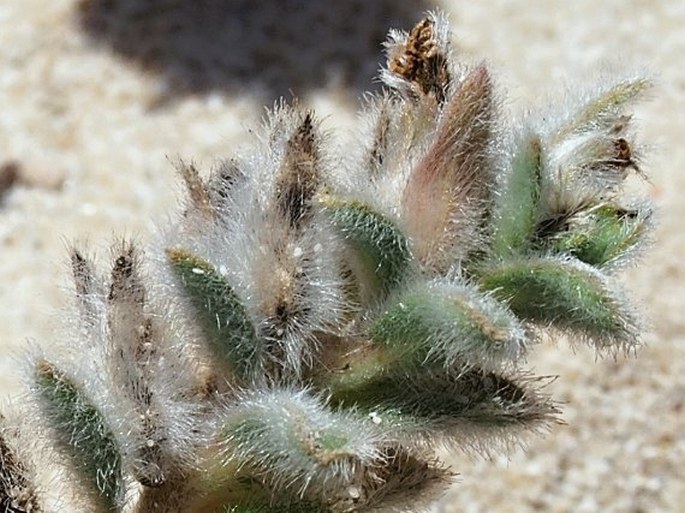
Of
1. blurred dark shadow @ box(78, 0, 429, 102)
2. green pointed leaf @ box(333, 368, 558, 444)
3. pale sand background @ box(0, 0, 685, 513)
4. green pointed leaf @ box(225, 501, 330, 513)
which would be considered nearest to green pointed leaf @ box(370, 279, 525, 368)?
green pointed leaf @ box(333, 368, 558, 444)

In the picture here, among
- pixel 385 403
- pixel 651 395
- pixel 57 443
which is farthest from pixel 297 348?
pixel 651 395

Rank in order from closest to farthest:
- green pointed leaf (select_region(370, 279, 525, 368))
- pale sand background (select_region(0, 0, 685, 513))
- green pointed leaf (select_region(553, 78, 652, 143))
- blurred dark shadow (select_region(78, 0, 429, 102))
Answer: green pointed leaf (select_region(370, 279, 525, 368)) → green pointed leaf (select_region(553, 78, 652, 143)) → pale sand background (select_region(0, 0, 685, 513)) → blurred dark shadow (select_region(78, 0, 429, 102))

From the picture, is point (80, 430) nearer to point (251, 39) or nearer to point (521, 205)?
point (521, 205)

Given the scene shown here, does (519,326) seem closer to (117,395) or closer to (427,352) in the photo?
(427,352)

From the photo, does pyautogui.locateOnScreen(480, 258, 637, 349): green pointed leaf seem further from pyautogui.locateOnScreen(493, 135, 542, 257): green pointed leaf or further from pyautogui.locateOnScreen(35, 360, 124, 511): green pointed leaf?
pyautogui.locateOnScreen(35, 360, 124, 511): green pointed leaf

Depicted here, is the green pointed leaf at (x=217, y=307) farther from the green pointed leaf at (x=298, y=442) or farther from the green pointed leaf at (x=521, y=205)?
the green pointed leaf at (x=521, y=205)

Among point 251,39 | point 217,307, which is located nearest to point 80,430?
point 217,307
